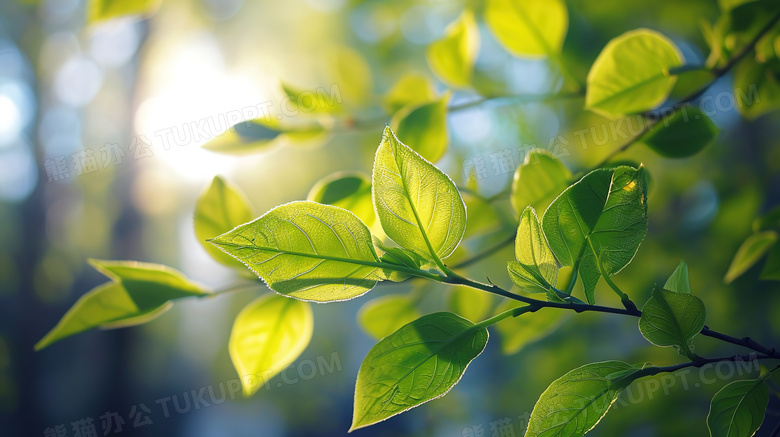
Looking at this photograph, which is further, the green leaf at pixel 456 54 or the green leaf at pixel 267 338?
the green leaf at pixel 456 54

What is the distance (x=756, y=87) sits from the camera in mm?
398

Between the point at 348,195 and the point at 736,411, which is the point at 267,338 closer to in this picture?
the point at 348,195

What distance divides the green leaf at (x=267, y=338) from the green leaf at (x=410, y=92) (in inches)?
9.1

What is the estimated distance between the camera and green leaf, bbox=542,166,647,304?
0.18m

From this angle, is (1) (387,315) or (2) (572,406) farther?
(1) (387,315)

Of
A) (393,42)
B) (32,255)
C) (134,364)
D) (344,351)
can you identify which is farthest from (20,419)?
(393,42)

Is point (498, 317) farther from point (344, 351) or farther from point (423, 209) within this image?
point (344, 351)

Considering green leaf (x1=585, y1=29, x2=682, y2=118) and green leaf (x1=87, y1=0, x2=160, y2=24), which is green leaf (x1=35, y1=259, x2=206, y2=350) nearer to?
green leaf (x1=87, y1=0, x2=160, y2=24)

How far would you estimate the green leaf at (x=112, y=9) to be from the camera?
0.31 meters

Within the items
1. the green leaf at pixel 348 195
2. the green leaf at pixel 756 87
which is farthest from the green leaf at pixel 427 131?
the green leaf at pixel 756 87

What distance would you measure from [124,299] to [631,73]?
344 millimetres

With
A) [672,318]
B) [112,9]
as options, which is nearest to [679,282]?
[672,318]

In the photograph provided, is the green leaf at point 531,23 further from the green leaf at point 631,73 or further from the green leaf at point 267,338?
the green leaf at point 267,338

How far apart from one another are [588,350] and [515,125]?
46cm
